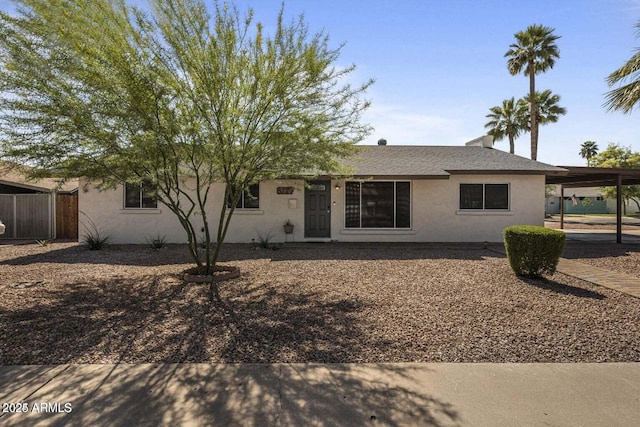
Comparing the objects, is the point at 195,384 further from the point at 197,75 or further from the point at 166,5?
the point at 166,5

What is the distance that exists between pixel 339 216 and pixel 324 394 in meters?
11.2

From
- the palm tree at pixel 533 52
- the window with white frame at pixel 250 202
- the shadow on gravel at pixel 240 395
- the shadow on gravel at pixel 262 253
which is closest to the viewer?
the shadow on gravel at pixel 240 395

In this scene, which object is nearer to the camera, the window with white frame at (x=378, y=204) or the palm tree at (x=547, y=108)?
the window with white frame at (x=378, y=204)

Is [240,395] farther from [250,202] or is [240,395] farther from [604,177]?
[604,177]

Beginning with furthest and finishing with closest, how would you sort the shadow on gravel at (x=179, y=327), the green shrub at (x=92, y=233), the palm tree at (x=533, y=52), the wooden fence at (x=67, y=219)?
the palm tree at (x=533, y=52), the wooden fence at (x=67, y=219), the green shrub at (x=92, y=233), the shadow on gravel at (x=179, y=327)

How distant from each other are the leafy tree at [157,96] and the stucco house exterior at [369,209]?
238 inches

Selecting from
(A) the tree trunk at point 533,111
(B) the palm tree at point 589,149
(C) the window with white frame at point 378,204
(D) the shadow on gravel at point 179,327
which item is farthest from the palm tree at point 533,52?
(B) the palm tree at point 589,149

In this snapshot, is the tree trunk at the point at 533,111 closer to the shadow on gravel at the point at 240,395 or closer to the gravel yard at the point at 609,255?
the gravel yard at the point at 609,255

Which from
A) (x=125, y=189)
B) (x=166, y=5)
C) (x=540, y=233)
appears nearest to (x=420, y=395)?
(x=540, y=233)

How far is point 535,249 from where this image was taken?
774 centimetres

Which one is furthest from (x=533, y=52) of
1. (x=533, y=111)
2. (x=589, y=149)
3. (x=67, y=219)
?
A: (x=589, y=149)

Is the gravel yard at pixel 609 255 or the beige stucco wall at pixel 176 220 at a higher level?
the beige stucco wall at pixel 176 220

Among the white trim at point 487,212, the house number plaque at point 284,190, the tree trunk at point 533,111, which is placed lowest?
the white trim at point 487,212

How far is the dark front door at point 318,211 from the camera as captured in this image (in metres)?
14.3
